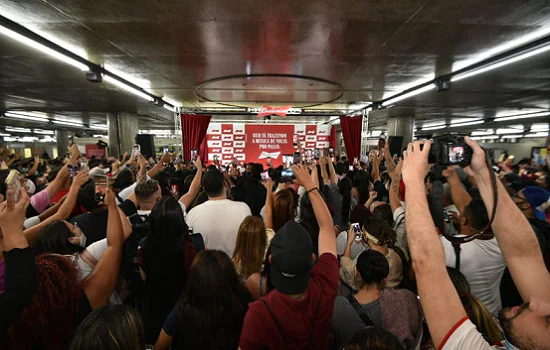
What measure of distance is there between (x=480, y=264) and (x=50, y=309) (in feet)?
8.32

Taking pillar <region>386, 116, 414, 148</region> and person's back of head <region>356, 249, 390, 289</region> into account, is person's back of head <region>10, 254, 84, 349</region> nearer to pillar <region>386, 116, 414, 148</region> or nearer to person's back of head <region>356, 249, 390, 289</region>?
person's back of head <region>356, 249, 390, 289</region>

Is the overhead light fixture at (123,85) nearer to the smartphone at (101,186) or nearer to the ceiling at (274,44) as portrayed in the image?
the ceiling at (274,44)

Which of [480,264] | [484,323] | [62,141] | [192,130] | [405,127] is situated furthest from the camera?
[62,141]

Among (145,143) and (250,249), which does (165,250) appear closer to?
(250,249)

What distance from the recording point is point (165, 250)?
179cm

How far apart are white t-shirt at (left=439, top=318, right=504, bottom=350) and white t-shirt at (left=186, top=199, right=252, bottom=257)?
201 cm

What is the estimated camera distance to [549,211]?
2809 mm

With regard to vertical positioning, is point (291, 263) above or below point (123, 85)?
below

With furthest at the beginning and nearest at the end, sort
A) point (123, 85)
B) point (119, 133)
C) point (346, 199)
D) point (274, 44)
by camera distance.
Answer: point (119, 133)
point (123, 85)
point (274, 44)
point (346, 199)

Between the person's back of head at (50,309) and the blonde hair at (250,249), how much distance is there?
3.35 ft

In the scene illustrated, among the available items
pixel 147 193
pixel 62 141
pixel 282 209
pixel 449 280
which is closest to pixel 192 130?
pixel 147 193

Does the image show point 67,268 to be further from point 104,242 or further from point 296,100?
point 296,100

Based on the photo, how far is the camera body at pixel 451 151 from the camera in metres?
1.12

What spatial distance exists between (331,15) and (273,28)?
828 millimetres
